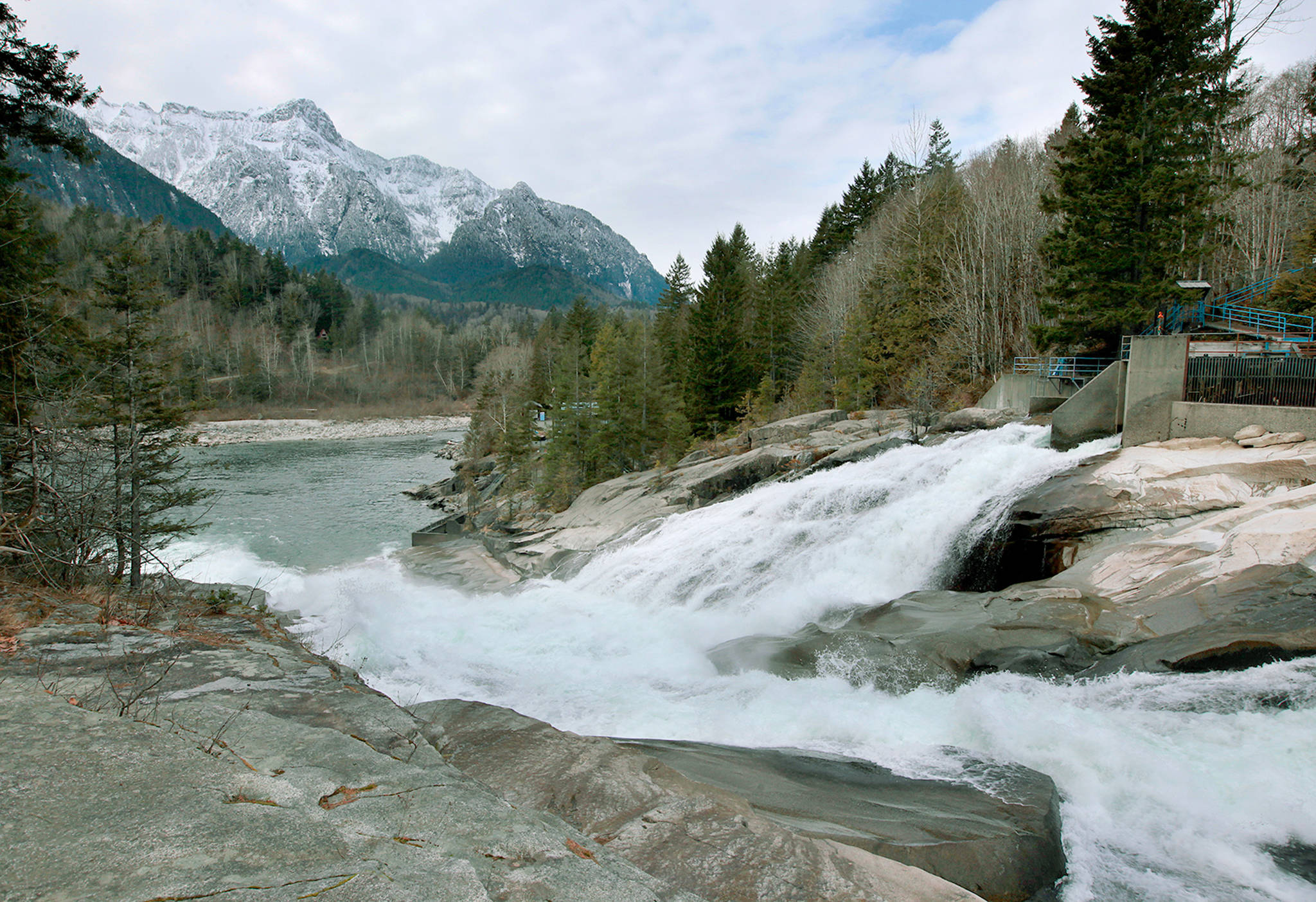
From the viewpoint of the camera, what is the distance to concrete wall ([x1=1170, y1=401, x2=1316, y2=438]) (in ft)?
39.0

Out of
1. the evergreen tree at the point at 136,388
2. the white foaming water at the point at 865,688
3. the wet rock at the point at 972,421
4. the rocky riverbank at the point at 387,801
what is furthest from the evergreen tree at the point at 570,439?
the rocky riverbank at the point at 387,801

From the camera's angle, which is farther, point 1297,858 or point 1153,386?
point 1153,386

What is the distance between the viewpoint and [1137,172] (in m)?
20.6

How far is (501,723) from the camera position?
5.73m

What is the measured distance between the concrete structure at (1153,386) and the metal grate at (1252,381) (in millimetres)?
259

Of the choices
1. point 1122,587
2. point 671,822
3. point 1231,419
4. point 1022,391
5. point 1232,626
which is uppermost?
point 1022,391

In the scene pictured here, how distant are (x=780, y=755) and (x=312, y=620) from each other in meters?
13.5

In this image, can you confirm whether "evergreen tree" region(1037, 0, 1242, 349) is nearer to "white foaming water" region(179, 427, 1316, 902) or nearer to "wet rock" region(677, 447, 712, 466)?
"white foaming water" region(179, 427, 1316, 902)

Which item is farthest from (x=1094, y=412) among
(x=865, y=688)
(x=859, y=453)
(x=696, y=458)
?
(x=696, y=458)

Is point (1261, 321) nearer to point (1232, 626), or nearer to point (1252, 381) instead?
point (1252, 381)

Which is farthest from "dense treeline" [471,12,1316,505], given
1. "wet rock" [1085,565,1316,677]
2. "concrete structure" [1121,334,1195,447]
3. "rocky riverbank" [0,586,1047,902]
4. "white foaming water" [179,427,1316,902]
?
"rocky riverbank" [0,586,1047,902]

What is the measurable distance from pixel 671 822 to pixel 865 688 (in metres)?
5.76

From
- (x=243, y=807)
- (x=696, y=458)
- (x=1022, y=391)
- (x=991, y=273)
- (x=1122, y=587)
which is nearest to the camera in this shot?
(x=243, y=807)

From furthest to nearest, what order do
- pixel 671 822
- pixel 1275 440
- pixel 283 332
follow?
pixel 283 332 < pixel 1275 440 < pixel 671 822
